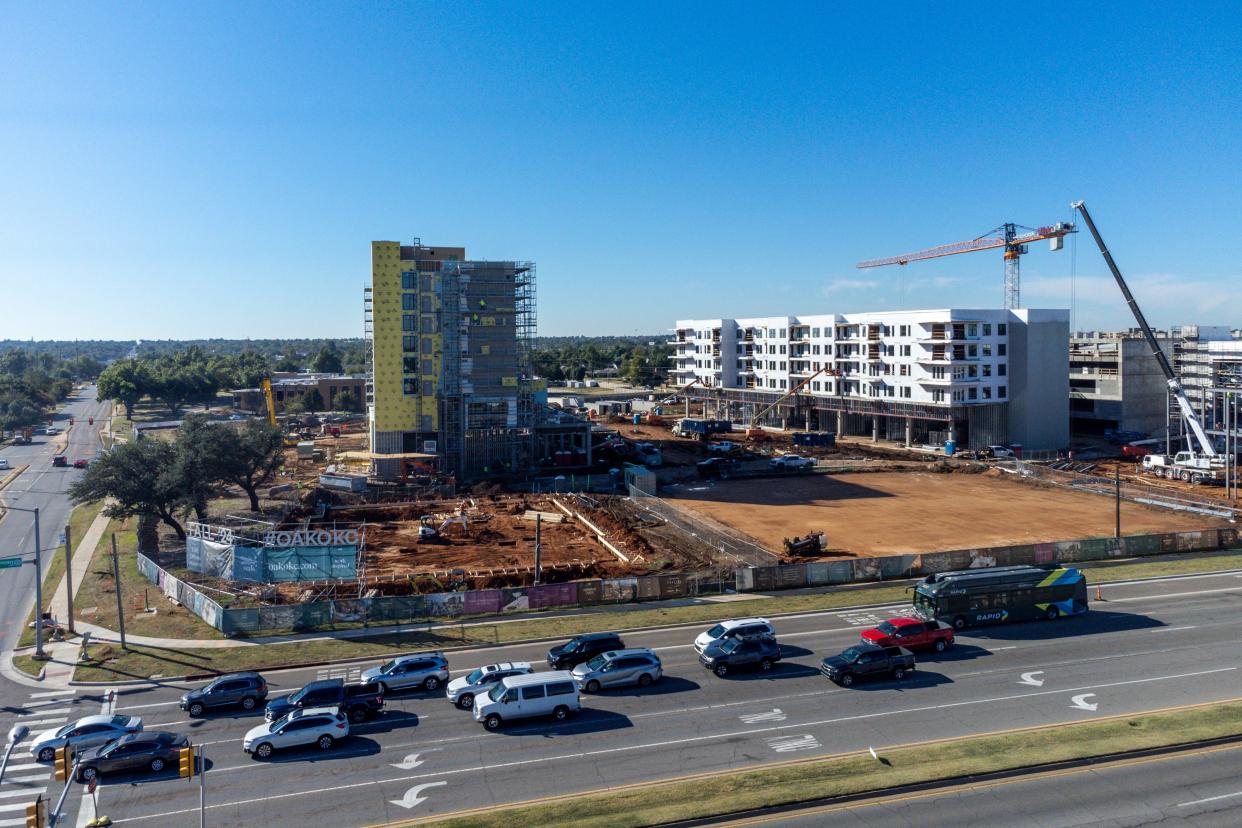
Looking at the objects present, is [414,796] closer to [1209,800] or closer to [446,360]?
[1209,800]

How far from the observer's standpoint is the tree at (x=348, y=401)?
158750 millimetres

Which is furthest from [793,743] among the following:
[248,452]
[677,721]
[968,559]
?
[248,452]

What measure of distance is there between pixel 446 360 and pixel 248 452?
23111 mm

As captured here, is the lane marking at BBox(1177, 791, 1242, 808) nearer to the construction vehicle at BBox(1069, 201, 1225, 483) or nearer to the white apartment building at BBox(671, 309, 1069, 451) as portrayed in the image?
the construction vehicle at BBox(1069, 201, 1225, 483)

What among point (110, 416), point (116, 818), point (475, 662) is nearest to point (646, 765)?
point (475, 662)

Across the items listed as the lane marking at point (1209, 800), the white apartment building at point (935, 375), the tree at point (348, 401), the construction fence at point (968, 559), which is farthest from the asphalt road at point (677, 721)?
the tree at point (348, 401)

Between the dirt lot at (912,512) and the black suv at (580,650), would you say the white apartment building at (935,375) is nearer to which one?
the dirt lot at (912,512)

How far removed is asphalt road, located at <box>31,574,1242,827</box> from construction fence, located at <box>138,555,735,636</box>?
18.4 ft

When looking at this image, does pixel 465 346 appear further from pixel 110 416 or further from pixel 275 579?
pixel 110 416

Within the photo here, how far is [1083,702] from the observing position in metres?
28.7

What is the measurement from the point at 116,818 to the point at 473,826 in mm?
9757

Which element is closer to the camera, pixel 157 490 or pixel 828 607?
pixel 828 607

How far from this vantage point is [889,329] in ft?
342

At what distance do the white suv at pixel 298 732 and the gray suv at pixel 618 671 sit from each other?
828cm
